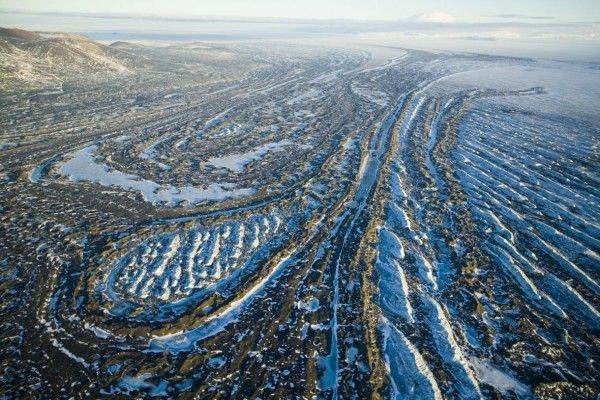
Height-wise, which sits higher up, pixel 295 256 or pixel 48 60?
pixel 48 60

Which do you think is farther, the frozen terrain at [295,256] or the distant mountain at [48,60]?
the distant mountain at [48,60]

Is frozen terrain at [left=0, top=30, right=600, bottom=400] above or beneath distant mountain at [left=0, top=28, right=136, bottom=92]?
beneath

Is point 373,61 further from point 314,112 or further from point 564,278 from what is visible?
point 564,278

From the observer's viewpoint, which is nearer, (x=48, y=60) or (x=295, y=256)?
(x=295, y=256)

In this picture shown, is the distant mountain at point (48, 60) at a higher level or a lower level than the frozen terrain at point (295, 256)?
higher

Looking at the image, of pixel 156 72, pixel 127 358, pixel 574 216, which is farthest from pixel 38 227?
pixel 156 72
